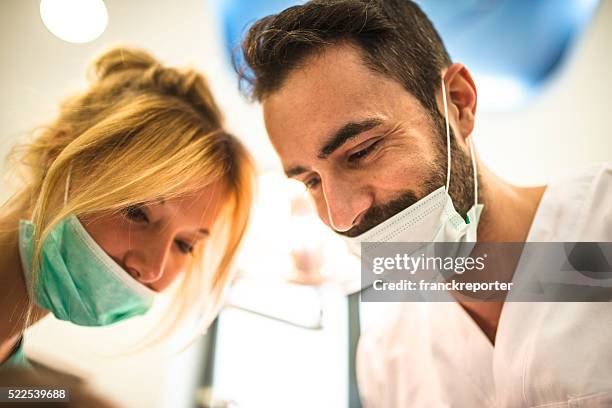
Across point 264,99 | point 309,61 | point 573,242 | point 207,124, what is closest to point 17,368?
point 207,124

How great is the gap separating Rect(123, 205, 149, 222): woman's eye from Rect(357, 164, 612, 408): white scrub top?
1.82ft

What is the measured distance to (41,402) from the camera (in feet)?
3.04

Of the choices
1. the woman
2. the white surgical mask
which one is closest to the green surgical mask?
the woman

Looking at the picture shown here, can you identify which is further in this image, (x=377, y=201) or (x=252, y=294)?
(x=252, y=294)

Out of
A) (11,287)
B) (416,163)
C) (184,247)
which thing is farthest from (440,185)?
(11,287)

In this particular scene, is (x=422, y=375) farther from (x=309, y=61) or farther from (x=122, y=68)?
(x=122, y=68)

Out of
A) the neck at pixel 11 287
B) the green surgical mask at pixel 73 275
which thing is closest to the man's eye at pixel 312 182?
the green surgical mask at pixel 73 275

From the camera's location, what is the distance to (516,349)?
803 millimetres

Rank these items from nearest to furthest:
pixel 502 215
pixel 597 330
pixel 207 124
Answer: pixel 597 330 < pixel 502 215 < pixel 207 124

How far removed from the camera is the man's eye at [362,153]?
82cm

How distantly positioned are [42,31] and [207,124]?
A: 0.42m

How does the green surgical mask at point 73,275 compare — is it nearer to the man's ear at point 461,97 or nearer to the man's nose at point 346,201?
the man's nose at point 346,201

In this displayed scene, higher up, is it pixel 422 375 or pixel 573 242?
pixel 573 242

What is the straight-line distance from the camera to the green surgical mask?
2.86ft
